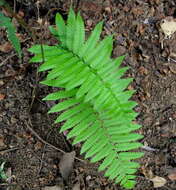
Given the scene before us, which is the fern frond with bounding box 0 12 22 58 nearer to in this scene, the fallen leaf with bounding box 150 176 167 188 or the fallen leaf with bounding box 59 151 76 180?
the fallen leaf with bounding box 59 151 76 180

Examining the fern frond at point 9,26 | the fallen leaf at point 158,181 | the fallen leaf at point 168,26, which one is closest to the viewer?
the fern frond at point 9,26

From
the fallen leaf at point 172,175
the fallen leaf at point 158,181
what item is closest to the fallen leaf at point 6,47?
the fallen leaf at point 158,181

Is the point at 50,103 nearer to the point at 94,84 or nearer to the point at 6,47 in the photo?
the point at 6,47

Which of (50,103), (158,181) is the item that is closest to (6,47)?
(50,103)

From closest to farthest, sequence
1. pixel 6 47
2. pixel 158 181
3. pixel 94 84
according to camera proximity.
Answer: pixel 94 84, pixel 6 47, pixel 158 181

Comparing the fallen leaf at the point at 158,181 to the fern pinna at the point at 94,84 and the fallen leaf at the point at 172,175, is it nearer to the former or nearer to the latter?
the fallen leaf at the point at 172,175

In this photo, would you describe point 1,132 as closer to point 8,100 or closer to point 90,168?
point 8,100

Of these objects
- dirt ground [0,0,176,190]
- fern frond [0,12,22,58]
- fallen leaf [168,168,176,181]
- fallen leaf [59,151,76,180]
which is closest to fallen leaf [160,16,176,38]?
dirt ground [0,0,176,190]
